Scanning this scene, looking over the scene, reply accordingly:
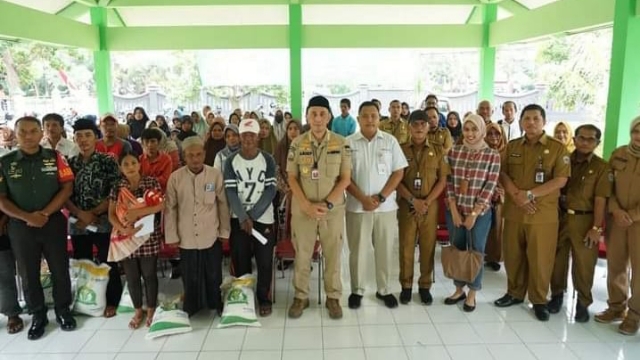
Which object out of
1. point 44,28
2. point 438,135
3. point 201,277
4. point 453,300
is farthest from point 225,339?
point 44,28

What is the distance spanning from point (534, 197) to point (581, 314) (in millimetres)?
969

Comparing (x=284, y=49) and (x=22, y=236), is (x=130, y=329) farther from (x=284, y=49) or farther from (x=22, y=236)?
(x=284, y=49)

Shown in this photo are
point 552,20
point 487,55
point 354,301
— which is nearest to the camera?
point 354,301

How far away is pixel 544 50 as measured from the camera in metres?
8.96

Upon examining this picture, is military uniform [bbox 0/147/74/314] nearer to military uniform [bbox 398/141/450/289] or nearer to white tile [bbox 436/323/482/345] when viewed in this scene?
military uniform [bbox 398/141/450/289]

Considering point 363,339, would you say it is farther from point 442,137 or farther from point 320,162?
point 442,137

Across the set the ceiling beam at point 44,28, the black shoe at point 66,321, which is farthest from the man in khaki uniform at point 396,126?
the ceiling beam at point 44,28

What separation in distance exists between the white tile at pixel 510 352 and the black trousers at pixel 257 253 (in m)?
1.67

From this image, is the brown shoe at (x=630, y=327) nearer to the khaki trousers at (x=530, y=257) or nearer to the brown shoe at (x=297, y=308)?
the khaki trousers at (x=530, y=257)

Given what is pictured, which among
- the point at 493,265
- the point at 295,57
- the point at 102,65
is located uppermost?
the point at 295,57

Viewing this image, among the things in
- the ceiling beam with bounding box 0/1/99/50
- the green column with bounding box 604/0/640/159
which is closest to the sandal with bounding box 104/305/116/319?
the ceiling beam with bounding box 0/1/99/50

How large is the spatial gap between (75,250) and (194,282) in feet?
3.41

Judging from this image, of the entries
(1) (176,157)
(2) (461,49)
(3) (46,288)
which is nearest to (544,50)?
(2) (461,49)

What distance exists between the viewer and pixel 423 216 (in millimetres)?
3520
